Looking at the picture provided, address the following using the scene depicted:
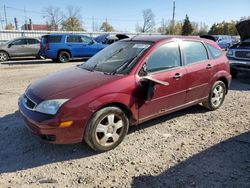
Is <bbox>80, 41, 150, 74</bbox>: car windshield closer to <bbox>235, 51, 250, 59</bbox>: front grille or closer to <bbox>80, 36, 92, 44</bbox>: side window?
<bbox>235, 51, 250, 59</bbox>: front grille

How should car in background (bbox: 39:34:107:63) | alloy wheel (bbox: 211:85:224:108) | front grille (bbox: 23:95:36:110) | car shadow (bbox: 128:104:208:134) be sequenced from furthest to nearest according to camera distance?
car in background (bbox: 39:34:107:63) < alloy wheel (bbox: 211:85:224:108) < car shadow (bbox: 128:104:208:134) < front grille (bbox: 23:95:36:110)

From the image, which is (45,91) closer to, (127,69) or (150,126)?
(127,69)

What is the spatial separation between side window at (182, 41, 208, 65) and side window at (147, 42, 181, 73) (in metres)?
0.22

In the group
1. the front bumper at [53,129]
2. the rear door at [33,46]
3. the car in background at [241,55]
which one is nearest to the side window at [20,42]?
the rear door at [33,46]

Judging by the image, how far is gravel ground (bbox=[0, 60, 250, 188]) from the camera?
3184 mm

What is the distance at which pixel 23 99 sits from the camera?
4.09 m

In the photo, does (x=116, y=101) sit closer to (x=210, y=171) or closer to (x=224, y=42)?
(x=210, y=171)

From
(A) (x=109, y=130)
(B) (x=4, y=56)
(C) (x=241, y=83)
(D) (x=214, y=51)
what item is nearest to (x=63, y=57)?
(B) (x=4, y=56)

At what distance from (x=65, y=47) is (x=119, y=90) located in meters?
12.7

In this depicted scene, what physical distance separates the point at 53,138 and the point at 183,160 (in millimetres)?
1844

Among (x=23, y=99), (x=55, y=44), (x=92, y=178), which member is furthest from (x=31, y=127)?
(x=55, y=44)

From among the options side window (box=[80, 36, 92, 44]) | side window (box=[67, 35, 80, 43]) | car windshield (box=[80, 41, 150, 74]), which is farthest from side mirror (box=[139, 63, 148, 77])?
side window (box=[80, 36, 92, 44])

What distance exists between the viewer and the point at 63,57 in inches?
618

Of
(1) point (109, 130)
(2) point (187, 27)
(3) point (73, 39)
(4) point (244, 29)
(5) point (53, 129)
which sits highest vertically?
(2) point (187, 27)
